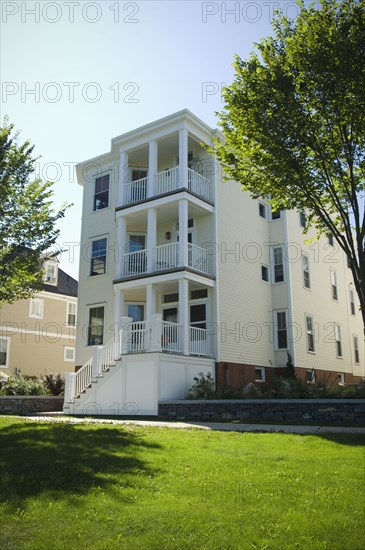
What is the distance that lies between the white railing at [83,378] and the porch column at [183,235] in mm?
4791

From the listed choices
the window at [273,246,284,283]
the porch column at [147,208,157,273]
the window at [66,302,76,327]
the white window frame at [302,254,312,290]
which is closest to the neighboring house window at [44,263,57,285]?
the window at [66,302,76,327]

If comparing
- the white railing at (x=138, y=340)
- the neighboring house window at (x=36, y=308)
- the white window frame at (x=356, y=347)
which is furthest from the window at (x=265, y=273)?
the neighboring house window at (x=36, y=308)

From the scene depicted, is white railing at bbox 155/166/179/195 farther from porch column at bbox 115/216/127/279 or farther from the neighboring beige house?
the neighboring beige house

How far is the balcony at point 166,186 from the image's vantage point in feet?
64.5

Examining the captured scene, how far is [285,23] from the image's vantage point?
1152 centimetres

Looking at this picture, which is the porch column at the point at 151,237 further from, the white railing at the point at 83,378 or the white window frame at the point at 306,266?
the white window frame at the point at 306,266

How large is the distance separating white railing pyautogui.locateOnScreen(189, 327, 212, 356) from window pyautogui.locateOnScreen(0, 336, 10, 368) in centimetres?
1735

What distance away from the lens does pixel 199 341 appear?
18.3 metres

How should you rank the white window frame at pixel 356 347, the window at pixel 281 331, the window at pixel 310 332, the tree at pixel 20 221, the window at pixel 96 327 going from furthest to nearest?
the white window frame at pixel 356 347 → the window at pixel 310 332 → the window at pixel 281 331 → the window at pixel 96 327 → the tree at pixel 20 221

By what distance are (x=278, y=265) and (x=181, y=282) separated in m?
7.09

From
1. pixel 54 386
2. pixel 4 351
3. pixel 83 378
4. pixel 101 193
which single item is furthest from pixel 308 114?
pixel 4 351

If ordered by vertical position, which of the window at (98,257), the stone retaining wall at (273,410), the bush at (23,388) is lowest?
the stone retaining wall at (273,410)

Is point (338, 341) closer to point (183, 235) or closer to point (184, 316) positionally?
point (184, 316)

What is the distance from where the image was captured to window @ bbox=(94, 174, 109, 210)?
2358 centimetres
